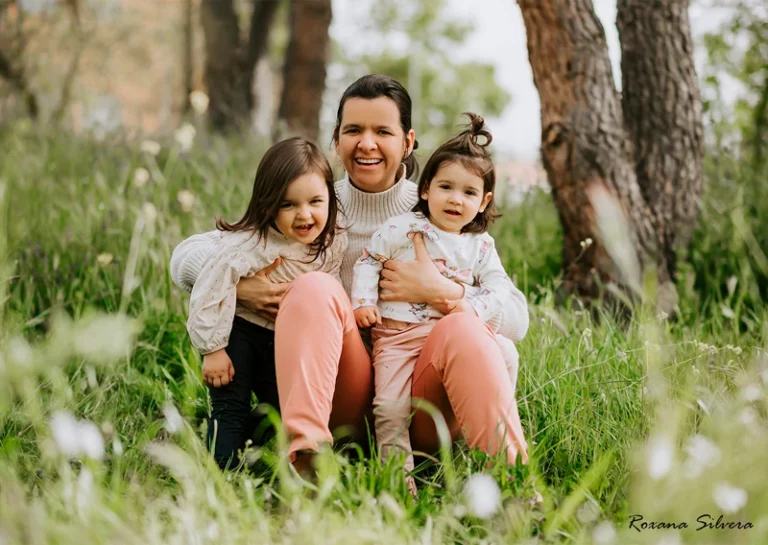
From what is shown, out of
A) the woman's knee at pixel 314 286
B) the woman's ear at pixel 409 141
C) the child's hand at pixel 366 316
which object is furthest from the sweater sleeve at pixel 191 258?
the woman's ear at pixel 409 141

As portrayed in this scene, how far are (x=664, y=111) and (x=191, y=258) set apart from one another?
247 centimetres

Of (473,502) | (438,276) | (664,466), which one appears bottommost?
(473,502)

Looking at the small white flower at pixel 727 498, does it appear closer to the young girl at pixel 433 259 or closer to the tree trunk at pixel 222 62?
the young girl at pixel 433 259

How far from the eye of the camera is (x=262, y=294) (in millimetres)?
2311

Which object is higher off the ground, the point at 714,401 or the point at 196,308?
the point at 196,308

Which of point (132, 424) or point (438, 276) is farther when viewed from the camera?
point (132, 424)

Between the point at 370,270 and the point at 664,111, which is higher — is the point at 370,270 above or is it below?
→ below

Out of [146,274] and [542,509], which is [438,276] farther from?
[146,274]

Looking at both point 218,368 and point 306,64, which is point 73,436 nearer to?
point 218,368

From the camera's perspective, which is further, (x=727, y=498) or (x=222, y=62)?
(x=222, y=62)

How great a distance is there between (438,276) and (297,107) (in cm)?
521

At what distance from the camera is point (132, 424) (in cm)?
264

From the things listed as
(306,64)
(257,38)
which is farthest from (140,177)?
(257,38)

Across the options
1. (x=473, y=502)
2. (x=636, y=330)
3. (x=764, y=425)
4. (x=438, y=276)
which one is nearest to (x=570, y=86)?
(x=636, y=330)
